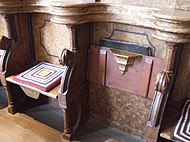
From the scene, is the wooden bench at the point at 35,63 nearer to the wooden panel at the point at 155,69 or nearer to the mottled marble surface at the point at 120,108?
the mottled marble surface at the point at 120,108

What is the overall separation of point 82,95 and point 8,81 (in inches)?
25.2

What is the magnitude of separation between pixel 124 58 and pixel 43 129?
0.92 metres

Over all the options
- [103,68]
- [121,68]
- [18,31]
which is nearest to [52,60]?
[18,31]

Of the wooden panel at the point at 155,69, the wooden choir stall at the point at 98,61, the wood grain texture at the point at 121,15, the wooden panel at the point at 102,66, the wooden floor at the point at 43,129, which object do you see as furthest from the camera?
the wooden floor at the point at 43,129

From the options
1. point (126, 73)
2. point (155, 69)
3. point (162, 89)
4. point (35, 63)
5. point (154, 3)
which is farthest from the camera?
point (35, 63)

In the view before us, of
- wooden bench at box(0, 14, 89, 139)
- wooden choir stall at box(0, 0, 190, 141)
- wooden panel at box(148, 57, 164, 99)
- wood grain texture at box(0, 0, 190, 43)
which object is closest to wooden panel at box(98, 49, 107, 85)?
wooden choir stall at box(0, 0, 190, 141)

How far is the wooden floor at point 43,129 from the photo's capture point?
1.65 meters

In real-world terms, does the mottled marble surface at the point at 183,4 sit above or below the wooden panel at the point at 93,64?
above

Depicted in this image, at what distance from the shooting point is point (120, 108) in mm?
1659

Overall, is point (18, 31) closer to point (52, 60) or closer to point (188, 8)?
point (52, 60)

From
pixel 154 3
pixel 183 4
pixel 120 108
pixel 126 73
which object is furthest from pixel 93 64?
pixel 183 4

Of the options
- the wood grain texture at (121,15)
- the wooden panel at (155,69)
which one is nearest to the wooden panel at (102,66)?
the wood grain texture at (121,15)

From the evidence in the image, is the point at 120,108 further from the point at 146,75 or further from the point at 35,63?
the point at 35,63

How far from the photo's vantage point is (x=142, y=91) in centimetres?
148
